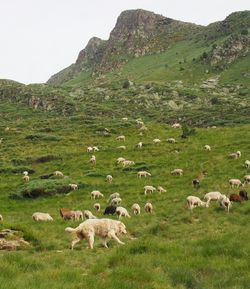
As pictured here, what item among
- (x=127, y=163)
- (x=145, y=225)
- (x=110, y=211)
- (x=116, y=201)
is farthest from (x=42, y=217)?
(x=127, y=163)

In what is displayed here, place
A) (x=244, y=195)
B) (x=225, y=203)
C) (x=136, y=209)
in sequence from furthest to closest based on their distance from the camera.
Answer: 1. (x=136, y=209)
2. (x=244, y=195)
3. (x=225, y=203)

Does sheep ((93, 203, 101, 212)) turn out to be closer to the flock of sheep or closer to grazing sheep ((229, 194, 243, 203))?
the flock of sheep

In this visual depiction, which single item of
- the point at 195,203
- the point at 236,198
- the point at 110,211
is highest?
the point at 236,198

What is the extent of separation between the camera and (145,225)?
80.4ft

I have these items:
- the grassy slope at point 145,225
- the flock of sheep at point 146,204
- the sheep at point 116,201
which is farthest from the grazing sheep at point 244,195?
the sheep at point 116,201

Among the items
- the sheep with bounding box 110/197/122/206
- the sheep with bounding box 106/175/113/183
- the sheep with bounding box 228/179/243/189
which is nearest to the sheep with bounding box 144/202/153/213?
the sheep with bounding box 110/197/122/206

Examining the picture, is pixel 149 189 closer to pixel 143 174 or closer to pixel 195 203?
pixel 143 174

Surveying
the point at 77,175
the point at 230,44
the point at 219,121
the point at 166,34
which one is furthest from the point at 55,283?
the point at 166,34

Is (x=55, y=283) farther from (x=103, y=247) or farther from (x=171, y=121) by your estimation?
(x=171, y=121)

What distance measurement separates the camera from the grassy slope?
45.5ft

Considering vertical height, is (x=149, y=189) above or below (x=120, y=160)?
below

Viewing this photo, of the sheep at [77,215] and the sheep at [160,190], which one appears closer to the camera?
the sheep at [77,215]

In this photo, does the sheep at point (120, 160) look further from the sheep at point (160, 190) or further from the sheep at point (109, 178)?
the sheep at point (160, 190)

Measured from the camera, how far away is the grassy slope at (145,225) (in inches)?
546
